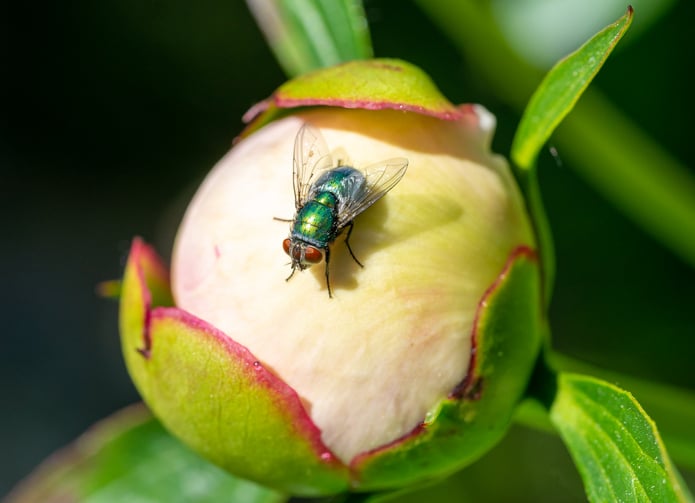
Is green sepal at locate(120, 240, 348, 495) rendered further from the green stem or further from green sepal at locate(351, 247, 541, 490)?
the green stem

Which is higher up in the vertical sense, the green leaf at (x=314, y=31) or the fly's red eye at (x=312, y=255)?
the green leaf at (x=314, y=31)

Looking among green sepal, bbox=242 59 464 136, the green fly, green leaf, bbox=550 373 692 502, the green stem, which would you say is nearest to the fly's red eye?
the green fly

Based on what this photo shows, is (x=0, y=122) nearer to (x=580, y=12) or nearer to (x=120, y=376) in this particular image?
(x=120, y=376)

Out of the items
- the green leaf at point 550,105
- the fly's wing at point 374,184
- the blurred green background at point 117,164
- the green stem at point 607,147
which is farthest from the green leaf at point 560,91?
the blurred green background at point 117,164

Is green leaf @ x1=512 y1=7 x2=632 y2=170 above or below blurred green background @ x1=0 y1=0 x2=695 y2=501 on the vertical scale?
above

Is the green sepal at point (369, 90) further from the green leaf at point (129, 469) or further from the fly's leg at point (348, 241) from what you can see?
the green leaf at point (129, 469)

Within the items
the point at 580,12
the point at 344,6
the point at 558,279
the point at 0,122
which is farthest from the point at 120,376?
the point at 344,6
